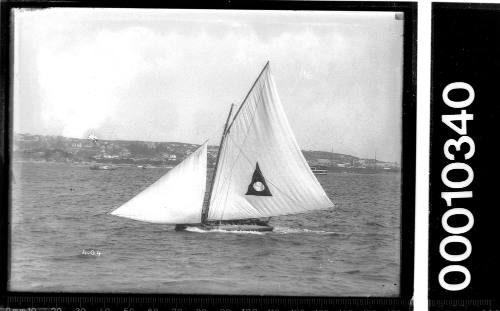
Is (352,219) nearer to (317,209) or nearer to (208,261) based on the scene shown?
(317,209)

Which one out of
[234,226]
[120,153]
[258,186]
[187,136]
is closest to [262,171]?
[258,186]

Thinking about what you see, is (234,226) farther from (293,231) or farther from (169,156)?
(169,156)

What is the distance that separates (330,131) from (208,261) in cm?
118

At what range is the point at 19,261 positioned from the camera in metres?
4.00

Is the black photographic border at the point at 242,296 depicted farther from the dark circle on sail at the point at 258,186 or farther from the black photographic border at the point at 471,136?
the dark circle on sail at the point at 258,186

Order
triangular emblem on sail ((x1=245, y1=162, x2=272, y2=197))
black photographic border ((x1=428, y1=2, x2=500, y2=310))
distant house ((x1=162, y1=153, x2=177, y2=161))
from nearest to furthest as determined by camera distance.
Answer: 1. black photographic border ((x1=428, y1=2, x2=500, y2=310))
2. distant house ((x1=162, y1=153, x2=177, y2=161))
3. triangular emblem on sail ((x1=245, y1=162, x2=272, y2=197))

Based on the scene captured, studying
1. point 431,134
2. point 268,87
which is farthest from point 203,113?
point 431,134

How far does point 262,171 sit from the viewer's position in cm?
415

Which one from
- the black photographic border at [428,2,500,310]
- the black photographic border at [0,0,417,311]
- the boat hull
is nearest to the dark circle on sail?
the boat hull

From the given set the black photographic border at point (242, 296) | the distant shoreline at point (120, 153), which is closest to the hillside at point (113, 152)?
the distant shoreline at point (120, 153)

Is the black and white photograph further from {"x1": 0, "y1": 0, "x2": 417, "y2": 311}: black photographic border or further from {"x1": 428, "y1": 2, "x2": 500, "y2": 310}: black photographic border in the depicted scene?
Result: {"x1": 428, "y1": 2, "x2": 500, "y2": 310}: black photographic border

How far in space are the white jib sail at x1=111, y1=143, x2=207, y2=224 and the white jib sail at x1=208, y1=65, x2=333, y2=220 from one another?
0.38 ft

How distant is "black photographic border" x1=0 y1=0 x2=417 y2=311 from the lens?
3922 millimetres

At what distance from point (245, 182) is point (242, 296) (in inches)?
30.3
